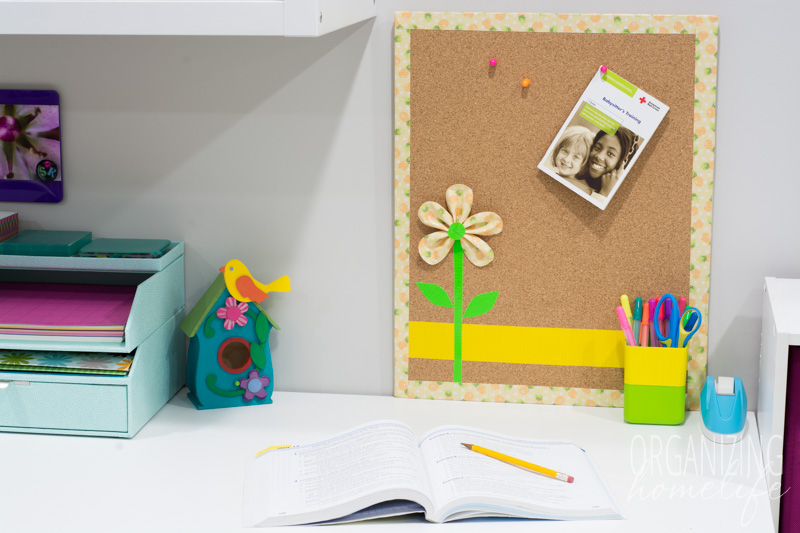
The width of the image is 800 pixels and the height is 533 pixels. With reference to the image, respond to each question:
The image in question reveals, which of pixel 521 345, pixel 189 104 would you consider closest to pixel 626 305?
pixel 521 345

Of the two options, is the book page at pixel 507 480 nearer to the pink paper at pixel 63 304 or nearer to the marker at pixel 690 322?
the marker at pixel 690 322

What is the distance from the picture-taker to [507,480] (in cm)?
104

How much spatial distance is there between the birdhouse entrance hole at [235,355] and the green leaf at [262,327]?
0.02 metres

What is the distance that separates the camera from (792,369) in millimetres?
1070

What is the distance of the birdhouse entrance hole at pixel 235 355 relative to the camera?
1.31 meters

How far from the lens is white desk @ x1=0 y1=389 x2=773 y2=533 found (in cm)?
99

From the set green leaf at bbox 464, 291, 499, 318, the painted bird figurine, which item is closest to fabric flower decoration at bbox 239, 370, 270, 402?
the painted bird figurine

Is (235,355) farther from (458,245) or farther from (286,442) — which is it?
(458,245)

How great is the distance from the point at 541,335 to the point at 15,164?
0.88 meters

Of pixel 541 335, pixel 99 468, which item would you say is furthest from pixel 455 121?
pixel 99 468

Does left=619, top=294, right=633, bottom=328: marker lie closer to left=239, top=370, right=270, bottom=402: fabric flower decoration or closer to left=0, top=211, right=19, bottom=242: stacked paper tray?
left=239, top=370, right=270, bottom=402: fabric flower decoration

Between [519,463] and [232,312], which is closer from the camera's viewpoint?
[519,463]

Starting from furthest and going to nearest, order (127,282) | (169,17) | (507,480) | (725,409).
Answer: (127,282) < (725,409) < (507,480) < (169,17)

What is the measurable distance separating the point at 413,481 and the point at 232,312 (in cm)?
43
